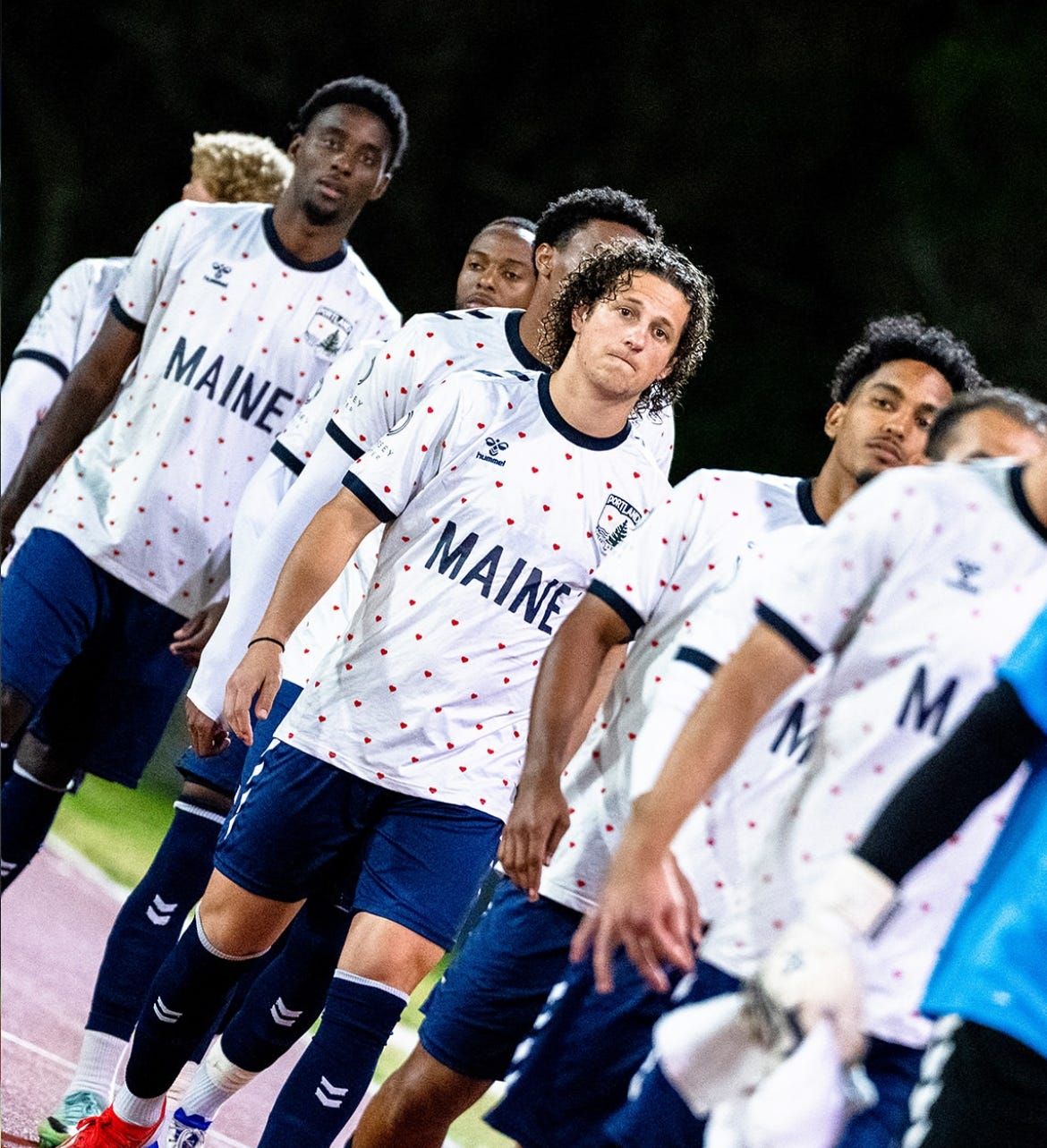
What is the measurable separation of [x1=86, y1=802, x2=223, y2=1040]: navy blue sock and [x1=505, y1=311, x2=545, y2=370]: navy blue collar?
1285 mm

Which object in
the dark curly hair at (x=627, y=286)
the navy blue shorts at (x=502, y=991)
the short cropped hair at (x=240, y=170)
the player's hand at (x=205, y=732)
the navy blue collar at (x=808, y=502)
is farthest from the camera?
the short cropped hair at (x=240, y=170)

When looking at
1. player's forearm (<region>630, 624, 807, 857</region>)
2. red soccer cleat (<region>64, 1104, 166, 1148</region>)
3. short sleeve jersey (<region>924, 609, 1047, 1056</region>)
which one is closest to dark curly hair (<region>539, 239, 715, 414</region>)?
player's forearm (<region>630, 624, 807, 857</region>)

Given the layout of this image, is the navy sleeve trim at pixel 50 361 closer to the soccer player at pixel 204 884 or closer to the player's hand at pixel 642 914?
the soccer player at pixel 204 884

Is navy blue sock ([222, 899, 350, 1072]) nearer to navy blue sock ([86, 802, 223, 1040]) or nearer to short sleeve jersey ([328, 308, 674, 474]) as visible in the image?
navy blue sock ([86, 802, 223, 1040])

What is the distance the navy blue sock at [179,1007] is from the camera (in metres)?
3.49

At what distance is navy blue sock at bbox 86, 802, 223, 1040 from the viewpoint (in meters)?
3.98

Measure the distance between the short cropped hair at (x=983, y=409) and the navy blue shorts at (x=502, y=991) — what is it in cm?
97

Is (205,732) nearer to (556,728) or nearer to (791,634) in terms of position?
(556,728)

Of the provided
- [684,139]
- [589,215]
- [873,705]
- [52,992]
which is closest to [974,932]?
[873,705]

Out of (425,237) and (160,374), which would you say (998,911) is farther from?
(425,237)

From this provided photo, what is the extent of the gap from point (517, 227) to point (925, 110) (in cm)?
797

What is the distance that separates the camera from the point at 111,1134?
138 inches

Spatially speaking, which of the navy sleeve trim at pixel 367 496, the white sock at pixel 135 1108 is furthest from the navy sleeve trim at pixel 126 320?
the white sock at pixel 135 1108

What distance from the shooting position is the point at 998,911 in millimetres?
2025
